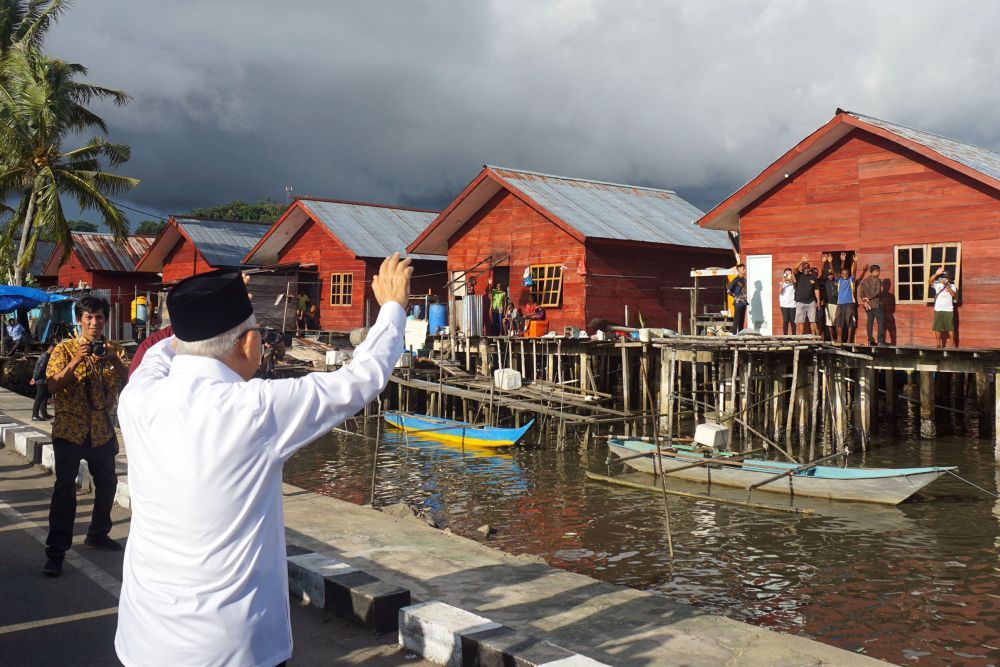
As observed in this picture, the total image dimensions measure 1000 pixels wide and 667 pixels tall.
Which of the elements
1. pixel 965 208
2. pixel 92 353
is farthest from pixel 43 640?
pixel 965 208

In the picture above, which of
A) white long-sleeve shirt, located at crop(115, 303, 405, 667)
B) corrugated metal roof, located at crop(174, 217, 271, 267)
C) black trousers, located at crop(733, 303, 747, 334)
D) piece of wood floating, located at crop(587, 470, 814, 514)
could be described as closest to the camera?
white long-sleeve shirt, located at crop(115, 303, 405, 667)

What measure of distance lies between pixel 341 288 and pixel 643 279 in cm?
1193

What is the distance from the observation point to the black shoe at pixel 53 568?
641 cm

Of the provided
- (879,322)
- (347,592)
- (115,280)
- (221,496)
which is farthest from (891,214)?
(115,280)

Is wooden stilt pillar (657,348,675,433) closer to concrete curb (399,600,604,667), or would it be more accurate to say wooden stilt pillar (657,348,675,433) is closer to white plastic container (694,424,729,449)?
white plastic container (694,424,729,449)

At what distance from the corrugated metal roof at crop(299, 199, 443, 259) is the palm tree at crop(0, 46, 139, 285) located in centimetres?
681

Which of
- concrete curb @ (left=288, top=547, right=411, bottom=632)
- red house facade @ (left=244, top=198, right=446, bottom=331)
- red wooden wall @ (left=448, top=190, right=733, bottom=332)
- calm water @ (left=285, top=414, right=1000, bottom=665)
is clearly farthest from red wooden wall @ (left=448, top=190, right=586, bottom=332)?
concrete curb @ (left=288, top=547, right=411, bottom=632)

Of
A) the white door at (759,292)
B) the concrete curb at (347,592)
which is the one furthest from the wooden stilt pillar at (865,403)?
the concrete curb at (347,592)

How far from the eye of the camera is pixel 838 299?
19.2m

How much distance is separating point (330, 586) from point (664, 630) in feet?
7.30

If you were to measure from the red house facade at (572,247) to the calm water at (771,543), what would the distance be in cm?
809

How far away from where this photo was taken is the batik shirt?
6.82 m

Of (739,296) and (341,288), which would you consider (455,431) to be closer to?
(739,296)

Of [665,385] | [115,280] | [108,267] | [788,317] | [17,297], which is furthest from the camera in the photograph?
[115,280]
